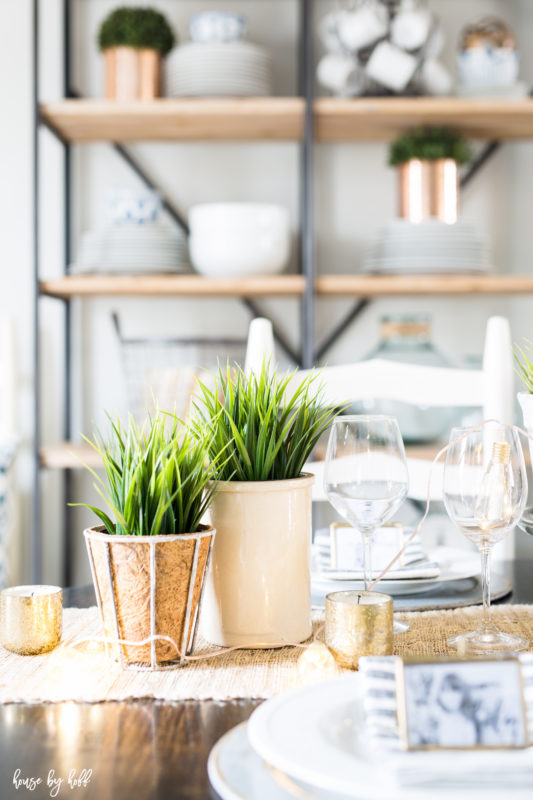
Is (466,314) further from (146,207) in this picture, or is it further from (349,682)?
(349,682)

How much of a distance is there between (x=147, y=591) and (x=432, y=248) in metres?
1.42

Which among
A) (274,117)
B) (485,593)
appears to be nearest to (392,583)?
(485,593)

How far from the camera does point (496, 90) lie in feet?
6.40

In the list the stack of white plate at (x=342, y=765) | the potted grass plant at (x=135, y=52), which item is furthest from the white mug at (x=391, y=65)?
the stack of white plate at (x=342, y=765)

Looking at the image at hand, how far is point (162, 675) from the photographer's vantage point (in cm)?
63

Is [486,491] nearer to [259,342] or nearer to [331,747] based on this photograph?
[331,747]

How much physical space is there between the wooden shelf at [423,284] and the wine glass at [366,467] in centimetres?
123

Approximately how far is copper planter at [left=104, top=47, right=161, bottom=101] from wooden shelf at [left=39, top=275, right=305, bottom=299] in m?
0.41

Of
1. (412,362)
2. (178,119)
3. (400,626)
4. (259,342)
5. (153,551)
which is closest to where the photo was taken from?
(153,551)

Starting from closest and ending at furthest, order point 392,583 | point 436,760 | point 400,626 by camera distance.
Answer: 1. point 436,760
2. point 400,626
3. point 392,583

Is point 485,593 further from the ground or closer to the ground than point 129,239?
closer to the ground

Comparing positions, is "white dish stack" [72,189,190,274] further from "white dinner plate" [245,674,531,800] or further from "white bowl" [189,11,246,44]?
"white dinner plate" [245,674,531,800]

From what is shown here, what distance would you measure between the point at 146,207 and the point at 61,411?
609mm

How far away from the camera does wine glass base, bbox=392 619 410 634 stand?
2.40 ft
